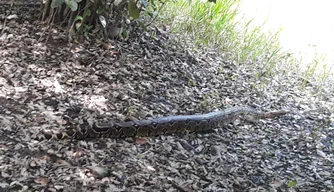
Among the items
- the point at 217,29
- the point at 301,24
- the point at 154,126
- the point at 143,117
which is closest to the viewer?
the point at 154,126

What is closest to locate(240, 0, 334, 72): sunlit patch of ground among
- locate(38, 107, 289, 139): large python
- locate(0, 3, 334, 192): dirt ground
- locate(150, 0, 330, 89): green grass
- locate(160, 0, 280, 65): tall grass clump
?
locate(150, 0, 330, 89): green grass

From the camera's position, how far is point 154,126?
13.8 feet

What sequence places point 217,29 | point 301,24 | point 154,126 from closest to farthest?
point 154,126, point 217,29, point 301,24

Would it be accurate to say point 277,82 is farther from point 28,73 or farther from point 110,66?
point 28,73

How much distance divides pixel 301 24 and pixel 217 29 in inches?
141

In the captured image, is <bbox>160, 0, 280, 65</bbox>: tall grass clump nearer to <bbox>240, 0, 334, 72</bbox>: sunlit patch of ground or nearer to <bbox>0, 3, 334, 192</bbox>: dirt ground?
<bbox>0, 3, 334, 192</bbox>: dirt ground

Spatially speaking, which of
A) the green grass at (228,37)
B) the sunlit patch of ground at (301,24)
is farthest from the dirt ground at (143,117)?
the sunlit patch of ground at (301,24)

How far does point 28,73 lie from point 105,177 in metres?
1.78

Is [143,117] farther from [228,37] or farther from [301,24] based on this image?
[301,24]

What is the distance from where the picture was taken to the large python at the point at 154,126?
12.4 ft

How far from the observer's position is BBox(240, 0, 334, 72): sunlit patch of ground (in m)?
8.23

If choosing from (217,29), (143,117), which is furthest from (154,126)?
(217,29)

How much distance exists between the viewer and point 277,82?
6.77 meters

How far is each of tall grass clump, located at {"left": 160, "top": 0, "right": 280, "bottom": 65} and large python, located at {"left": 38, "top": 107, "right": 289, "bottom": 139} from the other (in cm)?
201
